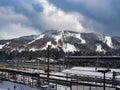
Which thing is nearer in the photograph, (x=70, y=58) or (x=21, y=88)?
(x=21, y=88)

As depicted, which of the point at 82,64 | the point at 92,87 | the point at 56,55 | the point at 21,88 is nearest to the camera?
the point at 92,87

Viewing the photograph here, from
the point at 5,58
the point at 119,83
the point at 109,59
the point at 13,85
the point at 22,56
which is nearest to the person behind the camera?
the point at 13,85

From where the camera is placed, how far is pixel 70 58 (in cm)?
9825

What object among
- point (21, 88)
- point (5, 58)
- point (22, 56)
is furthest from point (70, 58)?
point (22, 56)

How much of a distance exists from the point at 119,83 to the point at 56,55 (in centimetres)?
9894

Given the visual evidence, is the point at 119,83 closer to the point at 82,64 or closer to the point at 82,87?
the point at 82,87

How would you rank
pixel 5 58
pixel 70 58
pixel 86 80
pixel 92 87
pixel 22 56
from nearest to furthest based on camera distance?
pixel 92 87, pixel 86 80, pixel 70 58, pixel 5 58, pixel 22 56

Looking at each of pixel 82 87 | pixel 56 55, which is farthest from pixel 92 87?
pixel 56 55

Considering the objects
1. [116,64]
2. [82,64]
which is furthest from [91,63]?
[116,64]

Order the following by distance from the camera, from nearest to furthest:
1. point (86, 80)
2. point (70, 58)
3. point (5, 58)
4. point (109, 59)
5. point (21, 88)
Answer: point (21, 88) < point (86, 80) < point (109, 59) < point (70, 58) < point (5, 58)

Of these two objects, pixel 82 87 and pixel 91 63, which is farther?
pixel 91 63

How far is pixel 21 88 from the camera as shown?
41.2 m

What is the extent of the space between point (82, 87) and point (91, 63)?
73.3 meters

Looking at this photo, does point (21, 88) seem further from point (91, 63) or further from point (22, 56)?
point (22, 56)
